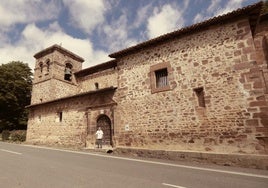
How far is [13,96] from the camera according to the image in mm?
29172

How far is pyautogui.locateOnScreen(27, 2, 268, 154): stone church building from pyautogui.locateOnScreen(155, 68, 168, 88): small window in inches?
2.2

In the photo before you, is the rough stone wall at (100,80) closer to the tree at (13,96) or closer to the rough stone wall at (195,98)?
the rough stone wall at (195,98)

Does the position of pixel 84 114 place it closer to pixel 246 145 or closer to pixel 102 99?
pixel 102 99

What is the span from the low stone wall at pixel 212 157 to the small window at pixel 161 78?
11.8 ft

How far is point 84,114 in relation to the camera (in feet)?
45.6

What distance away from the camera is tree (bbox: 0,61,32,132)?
28.8 meters

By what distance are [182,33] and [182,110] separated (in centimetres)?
410

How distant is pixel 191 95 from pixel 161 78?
6.92 ft

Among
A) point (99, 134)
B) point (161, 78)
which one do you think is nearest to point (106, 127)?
point (99, 134)

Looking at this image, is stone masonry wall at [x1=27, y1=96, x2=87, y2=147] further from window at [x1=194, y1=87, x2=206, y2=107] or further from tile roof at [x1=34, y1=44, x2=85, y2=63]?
window at [x1=194, y1=87, x2=206, y2=107]

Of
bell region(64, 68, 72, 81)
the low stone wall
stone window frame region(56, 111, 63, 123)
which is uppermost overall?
bell region(64, 68, 72, 81)

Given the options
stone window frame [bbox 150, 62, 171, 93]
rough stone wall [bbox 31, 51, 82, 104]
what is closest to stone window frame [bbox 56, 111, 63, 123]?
rough stone wall [bbox 31, 51, 82, 104]

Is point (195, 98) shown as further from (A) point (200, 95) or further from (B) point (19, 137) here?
(B) point (19, 137)

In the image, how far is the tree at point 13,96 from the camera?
28.8 metres
